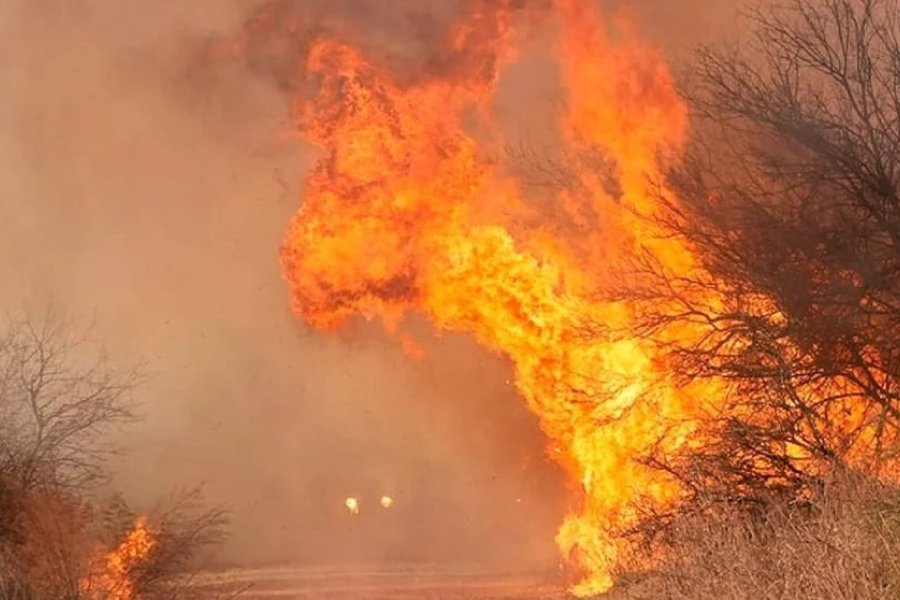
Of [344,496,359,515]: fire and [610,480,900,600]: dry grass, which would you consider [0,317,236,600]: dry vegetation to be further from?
[610,480,900,600]: dry grass

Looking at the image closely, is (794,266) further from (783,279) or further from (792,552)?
(792,552)

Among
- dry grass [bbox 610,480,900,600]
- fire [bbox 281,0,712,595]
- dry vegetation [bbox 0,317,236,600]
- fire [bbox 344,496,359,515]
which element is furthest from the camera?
fire [bbox 344,496,359,515]

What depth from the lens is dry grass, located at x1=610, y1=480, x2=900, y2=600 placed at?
10.1 meters

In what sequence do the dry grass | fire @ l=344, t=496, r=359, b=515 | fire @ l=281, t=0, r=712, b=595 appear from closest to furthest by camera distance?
1. the dry grass
2. fire @ l=281, t=0, r=712, b=595
3. fire @ l=344, t=496, r=359, b=515

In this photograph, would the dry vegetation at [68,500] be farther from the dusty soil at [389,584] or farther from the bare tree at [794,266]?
the bare tree at [794,266]

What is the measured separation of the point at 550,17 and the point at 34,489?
43.2 feet

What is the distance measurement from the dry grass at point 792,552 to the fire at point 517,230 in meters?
3.10

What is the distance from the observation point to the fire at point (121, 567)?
17.0m

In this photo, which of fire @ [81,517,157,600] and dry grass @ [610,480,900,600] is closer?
dry grass @ [610,480,900,600]

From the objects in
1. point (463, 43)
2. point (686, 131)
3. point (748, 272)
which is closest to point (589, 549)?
point (748, 272)

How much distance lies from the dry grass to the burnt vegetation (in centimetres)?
11

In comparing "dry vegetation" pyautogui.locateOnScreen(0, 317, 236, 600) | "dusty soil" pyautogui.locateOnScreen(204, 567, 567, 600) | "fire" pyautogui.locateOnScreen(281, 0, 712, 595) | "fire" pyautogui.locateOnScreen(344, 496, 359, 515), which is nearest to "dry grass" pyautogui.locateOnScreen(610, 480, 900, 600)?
"fire" pyautogui.locateOnScreen(281, 0, 712, 595)

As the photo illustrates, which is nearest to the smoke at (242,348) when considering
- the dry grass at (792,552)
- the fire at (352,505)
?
the fire at (352,505)

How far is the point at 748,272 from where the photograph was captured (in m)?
16.8
